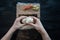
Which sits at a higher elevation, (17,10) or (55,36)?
(17,10)

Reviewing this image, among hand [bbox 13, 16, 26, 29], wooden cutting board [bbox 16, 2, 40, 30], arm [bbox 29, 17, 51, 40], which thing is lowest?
arm [bbox 29, 17, 51, 40]

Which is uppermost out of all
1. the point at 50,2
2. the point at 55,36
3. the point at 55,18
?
the point at 50,2

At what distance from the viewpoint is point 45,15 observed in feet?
4.22

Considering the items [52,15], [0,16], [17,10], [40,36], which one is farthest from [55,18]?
[0,16]

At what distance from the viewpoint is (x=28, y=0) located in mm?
1262

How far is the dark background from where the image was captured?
50.1 inches

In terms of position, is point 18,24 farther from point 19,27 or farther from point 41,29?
point 41,29

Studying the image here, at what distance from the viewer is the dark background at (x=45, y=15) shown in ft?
4.17

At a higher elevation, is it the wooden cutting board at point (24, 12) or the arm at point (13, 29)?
the wooden cutting board at point (24, 12)

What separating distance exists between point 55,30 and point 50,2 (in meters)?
0.19

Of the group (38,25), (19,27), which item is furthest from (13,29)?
(38,25)

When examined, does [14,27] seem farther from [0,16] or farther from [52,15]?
[52,15]

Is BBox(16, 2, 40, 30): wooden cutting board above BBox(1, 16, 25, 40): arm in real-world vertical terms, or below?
above

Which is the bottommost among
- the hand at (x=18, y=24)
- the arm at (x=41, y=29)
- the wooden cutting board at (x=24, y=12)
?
the arm at (x=41, y=29)
